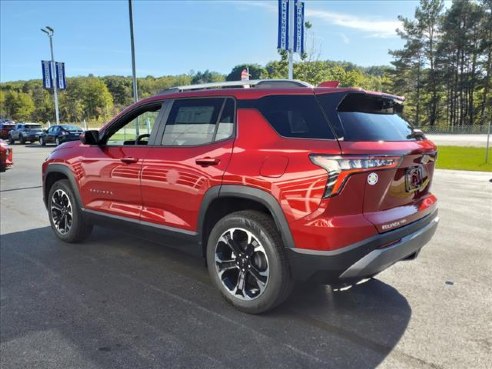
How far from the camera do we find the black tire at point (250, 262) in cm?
318

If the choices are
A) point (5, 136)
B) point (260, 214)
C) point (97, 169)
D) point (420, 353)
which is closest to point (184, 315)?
point (260, 214)

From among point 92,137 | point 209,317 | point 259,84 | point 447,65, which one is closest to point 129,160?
point 92,137

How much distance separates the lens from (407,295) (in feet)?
12.3

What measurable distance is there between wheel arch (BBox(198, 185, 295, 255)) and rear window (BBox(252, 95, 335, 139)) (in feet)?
1.68

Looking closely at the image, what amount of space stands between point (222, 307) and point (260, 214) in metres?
0.87

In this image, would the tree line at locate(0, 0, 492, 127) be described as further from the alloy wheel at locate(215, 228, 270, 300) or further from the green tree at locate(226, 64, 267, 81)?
the alloy wheel at locate(215, 228, 270, 300)

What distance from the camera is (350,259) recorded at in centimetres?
293

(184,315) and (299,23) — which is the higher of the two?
(299,23)

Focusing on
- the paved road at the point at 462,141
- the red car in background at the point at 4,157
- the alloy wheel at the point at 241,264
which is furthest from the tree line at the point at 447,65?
the alloy wheel at the point at 241,264

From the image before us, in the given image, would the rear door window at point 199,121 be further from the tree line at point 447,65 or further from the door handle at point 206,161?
the tree line at point 447,65

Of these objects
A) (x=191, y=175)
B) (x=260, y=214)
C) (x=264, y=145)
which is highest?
(x=264, y=145)

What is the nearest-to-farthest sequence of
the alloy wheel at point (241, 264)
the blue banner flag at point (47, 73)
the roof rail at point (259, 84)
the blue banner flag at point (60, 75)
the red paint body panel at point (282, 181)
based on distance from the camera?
the red paint body panel at point (282, 181) → the alloy wheel at point (241, 264) → the roof rail at point (259, 84) → the blue banner flag at point (47, 73) → the blue banner flag at point (60, 75)

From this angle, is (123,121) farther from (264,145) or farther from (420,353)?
(420,353)

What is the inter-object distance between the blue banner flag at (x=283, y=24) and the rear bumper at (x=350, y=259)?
18238 millimetres
